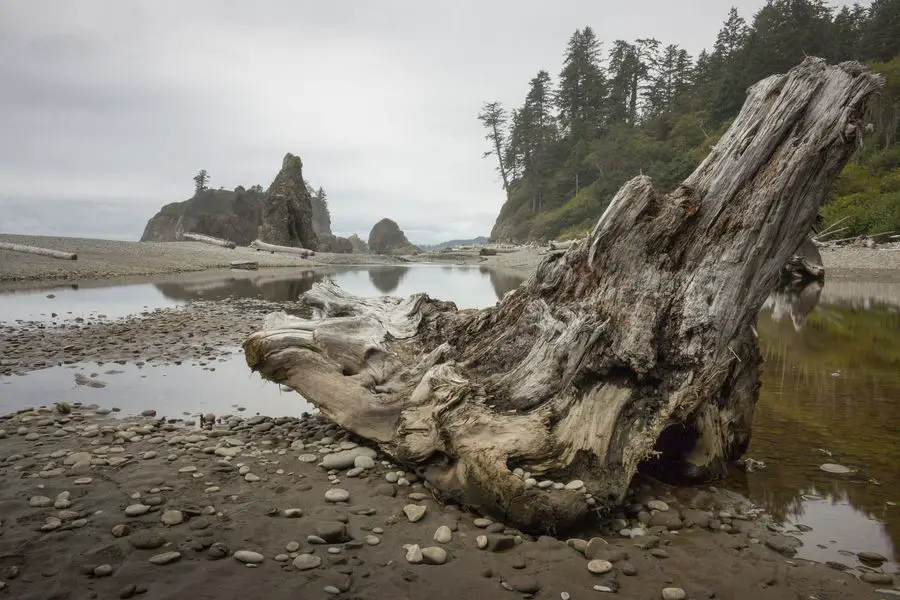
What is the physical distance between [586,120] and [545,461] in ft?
233

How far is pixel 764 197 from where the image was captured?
16.1 ft

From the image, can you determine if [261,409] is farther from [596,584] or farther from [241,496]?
[596,584]

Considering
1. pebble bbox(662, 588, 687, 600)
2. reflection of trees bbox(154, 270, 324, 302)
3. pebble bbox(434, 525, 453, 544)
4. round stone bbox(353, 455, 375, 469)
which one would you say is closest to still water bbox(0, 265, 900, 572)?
pebble bbox(662, 588, 687, 600)

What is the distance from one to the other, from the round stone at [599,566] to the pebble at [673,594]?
0.36 m

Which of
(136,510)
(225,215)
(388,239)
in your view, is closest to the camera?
(136,510)

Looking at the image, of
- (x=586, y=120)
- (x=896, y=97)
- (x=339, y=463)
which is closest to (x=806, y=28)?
(x=896, y=97)

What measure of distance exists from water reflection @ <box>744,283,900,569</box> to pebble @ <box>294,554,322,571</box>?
3396mm

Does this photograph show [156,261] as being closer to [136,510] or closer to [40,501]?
[40,501]

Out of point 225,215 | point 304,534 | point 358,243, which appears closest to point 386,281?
point 304,534

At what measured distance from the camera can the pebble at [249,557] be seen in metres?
3.31

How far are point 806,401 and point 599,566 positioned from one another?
575cm

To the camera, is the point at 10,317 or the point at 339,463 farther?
the point at 10,317

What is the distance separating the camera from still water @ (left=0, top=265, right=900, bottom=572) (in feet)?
14.2

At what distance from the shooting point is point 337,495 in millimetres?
4324
